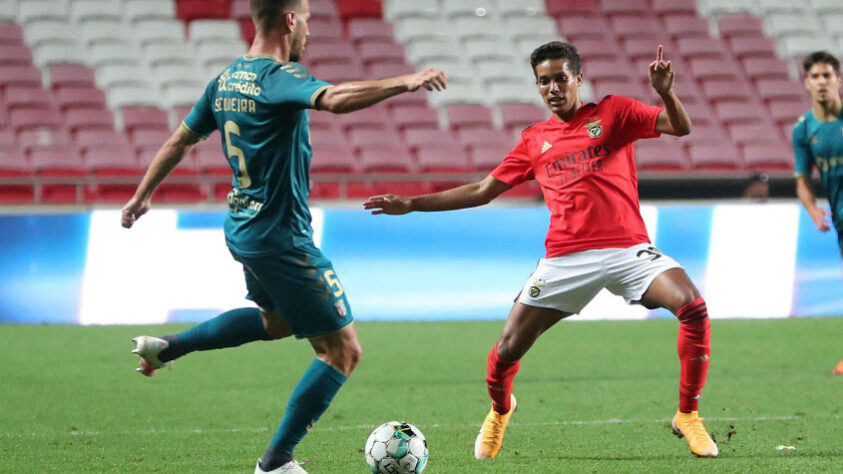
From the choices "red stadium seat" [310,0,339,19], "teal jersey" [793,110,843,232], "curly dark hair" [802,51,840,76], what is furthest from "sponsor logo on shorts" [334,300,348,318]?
"red stadium seat" [310,0,339,19]

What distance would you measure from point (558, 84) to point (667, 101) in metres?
0.59

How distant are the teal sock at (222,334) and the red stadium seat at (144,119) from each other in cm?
1079

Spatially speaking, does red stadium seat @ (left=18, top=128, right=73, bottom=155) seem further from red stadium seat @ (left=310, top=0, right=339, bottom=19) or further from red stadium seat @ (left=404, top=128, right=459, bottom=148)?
red stadium seat @ (left=310, top=0, right=339, bottom=19)

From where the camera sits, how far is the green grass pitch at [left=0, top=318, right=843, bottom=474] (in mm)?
5043

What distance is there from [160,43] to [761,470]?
46.8 ft

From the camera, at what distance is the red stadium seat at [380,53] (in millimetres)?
17234

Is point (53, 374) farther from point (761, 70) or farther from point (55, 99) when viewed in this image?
point (761, 70)

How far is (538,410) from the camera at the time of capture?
6500 millimetres

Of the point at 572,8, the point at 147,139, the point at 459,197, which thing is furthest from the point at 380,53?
the point at 459,197

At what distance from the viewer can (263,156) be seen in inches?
168

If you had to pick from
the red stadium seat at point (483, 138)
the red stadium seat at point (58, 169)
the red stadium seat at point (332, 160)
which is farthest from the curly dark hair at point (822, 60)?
the red stadium seat at point (58, 169)

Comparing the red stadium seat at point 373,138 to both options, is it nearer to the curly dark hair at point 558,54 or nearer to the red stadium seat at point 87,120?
the red stadium seat at point 87,120

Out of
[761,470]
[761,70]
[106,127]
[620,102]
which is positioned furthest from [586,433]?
[761,70]

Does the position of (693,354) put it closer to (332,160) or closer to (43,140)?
(332,160)
